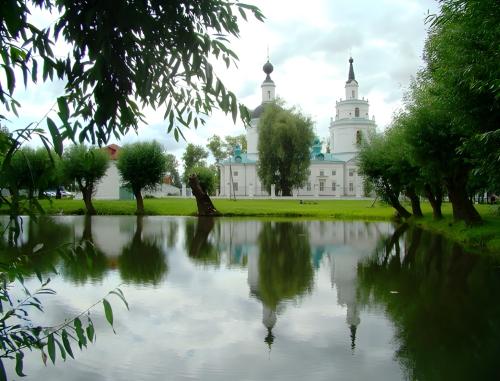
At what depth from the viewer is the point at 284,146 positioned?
56.9m

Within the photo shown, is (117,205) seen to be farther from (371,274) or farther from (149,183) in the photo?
(371,274)

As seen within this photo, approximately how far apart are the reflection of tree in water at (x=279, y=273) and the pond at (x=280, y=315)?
4 centimetres

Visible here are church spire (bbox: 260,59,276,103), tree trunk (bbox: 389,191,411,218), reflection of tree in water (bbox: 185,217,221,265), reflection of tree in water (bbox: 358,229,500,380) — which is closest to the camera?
reflection of tree in water (bbox: 358,229,500,380)

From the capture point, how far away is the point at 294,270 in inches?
510

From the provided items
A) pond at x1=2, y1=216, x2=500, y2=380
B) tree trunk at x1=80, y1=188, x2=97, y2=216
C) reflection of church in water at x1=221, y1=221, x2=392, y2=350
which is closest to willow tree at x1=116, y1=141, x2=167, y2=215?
tree trunk at x1=80, y1=188, x2=97, y2=216

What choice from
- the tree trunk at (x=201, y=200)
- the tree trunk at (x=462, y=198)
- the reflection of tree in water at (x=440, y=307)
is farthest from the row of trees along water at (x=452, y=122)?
the tree trunk at (x=201, y=200)

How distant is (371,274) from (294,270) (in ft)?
6.22

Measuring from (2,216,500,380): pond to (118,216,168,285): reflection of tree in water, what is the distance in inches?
1.9

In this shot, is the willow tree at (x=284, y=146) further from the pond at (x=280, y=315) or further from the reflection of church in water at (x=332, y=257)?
the pond at (x=280, y=315)

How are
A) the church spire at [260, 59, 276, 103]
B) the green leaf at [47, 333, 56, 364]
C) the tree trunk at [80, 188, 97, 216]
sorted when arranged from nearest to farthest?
the green leaf at [47, 333, 56, 364]
the tree trunk at [80, 188, 97, 216]
the church spire at [260, 59, 276, 103]

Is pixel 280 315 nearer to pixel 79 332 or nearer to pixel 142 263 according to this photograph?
pixel 79 332

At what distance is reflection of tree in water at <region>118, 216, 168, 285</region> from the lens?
11.5m

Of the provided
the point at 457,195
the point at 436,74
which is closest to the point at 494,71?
the point at 436,74

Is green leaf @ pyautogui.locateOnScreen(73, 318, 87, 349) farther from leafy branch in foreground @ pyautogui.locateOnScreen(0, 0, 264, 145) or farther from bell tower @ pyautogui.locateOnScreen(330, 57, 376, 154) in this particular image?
bell tower @ pyautogui.locateOnScreen(330, 57, 376, 154)
